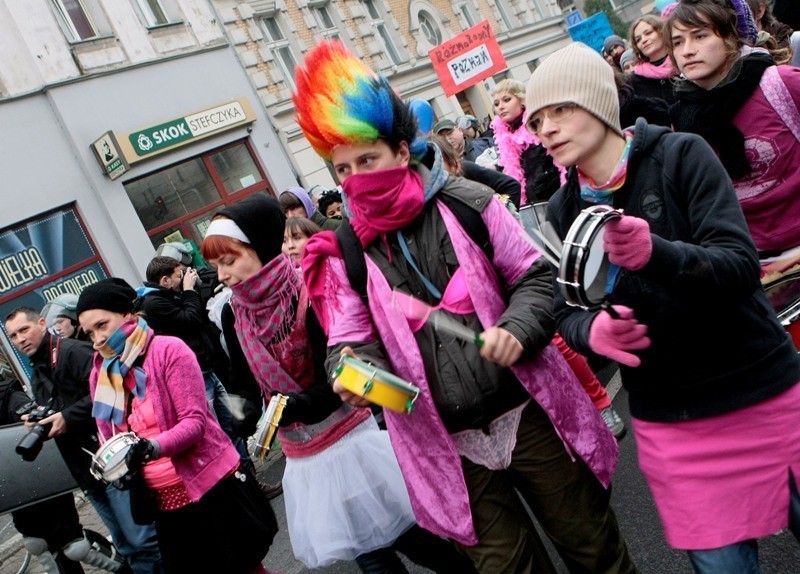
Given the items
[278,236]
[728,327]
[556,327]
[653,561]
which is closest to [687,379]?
[728,327]

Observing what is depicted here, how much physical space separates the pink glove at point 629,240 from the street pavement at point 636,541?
1.70 metres

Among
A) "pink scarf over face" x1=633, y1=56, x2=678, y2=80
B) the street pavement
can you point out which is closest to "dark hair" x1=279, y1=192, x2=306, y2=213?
the street pavement

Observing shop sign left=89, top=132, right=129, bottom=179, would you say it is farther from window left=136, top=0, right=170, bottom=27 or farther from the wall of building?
window left=136, top=0, right=170, bottom=27

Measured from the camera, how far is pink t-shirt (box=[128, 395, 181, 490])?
298 cm

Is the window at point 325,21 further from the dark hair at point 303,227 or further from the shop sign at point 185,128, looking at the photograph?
the dark hair at point 303,227

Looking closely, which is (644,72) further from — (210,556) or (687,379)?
(210,556)

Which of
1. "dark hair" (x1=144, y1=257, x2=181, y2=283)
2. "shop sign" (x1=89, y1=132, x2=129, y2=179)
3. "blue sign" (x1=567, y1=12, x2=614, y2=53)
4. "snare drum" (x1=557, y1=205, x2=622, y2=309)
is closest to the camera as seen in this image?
"snare drum" (x1=557, y1=205, x2=622, y2=309)

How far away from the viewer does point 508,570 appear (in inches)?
83.0

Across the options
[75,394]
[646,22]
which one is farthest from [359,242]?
[646,22]

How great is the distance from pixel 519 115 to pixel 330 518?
10.8 ft

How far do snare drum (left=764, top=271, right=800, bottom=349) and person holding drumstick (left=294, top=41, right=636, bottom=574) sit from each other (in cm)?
74

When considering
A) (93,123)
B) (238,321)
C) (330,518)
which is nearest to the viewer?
(330,518)

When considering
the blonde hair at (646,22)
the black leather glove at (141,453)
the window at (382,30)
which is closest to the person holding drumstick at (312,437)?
the black leather glove at (141,453)

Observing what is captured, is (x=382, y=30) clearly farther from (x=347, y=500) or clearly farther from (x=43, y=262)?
(x=347, y=500)
